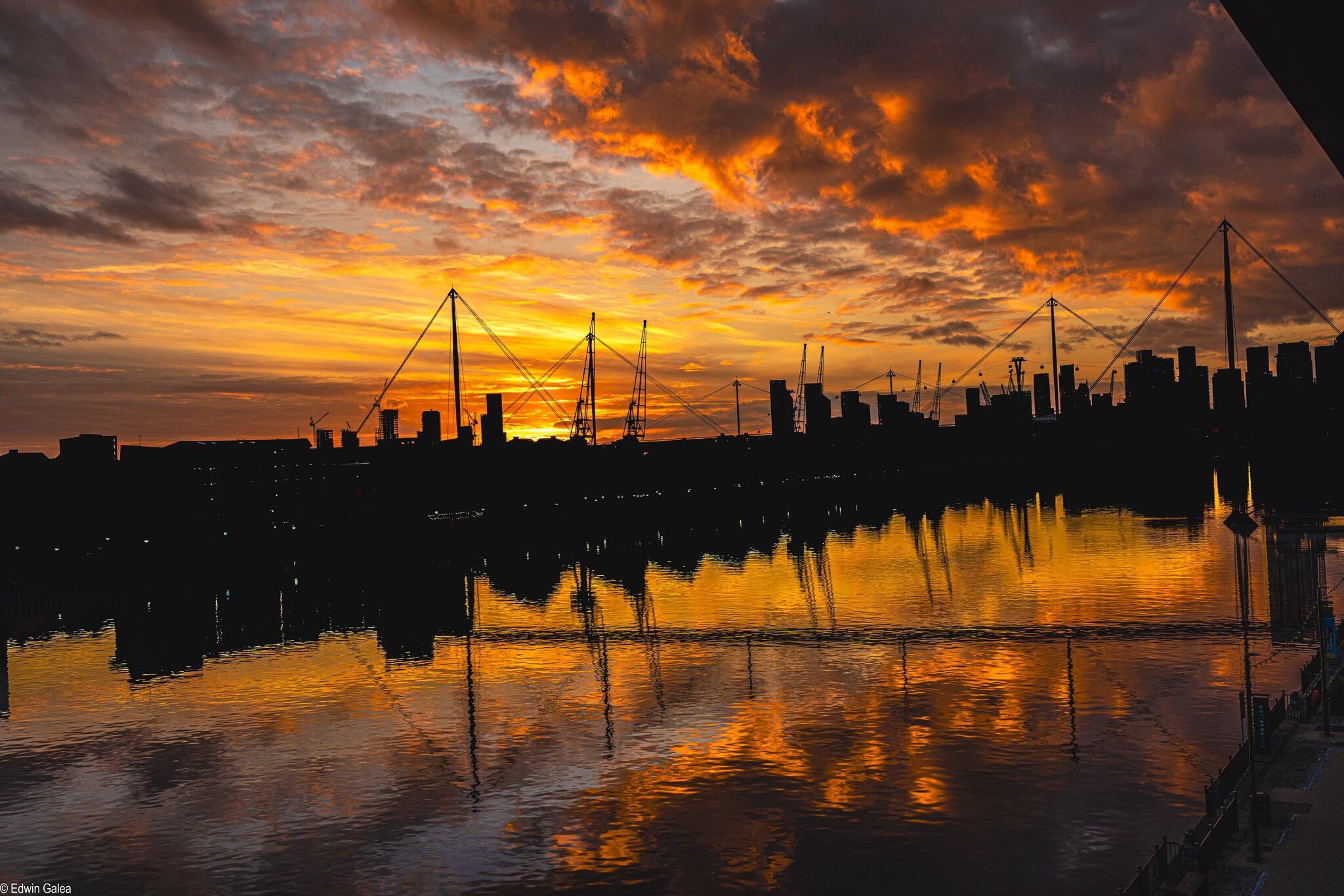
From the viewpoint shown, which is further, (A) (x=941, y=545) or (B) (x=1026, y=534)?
(B) (x=1026, y=534)

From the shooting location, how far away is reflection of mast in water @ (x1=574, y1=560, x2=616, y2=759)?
50250 millimetres

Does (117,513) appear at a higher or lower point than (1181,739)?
higher

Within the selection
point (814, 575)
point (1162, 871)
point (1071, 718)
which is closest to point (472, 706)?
point (1071, 718)

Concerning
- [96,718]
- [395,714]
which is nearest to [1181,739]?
[395,714]

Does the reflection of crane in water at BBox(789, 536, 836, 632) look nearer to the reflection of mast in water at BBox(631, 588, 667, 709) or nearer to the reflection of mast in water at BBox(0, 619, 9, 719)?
the reflection of mast in water at BBox(631, 588, 667, 709)

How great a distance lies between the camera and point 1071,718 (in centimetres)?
4619

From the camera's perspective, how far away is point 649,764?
42.1 meters

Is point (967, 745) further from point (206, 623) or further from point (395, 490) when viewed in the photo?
point (395, 490)

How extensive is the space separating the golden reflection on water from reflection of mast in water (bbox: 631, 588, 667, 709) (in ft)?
2.30

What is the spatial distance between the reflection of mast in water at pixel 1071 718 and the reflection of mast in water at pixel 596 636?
19531mm

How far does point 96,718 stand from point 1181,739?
56.5m

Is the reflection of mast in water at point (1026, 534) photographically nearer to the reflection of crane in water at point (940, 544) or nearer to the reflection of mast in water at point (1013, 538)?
the reflection of mast in water at point (1013, 538)

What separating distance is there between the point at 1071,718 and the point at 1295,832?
2042 cm

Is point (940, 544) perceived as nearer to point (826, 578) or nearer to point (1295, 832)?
point (826, 578)
